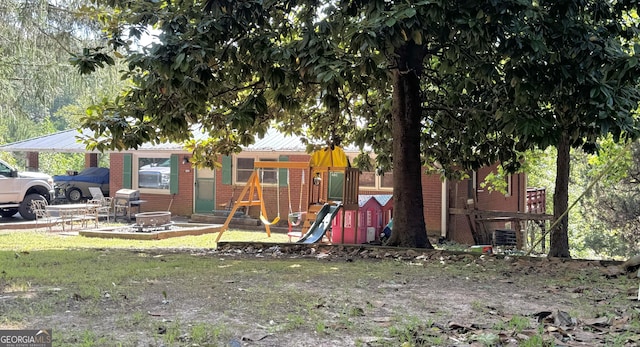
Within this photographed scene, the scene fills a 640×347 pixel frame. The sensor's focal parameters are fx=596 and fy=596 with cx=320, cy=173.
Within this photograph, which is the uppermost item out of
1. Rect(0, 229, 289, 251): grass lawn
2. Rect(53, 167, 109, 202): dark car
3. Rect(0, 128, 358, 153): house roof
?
Rect(0, 128, 358, 153): house roof

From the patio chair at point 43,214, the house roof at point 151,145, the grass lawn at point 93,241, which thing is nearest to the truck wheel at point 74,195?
the house roof at point 151,145

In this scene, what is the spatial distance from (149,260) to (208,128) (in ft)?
12.1

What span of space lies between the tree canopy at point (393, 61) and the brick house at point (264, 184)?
7.21 metres

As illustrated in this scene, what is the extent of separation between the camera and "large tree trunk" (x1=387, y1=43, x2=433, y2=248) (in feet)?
35.9

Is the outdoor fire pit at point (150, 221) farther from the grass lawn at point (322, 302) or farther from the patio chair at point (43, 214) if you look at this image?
the grass lawn at point (322, 302)

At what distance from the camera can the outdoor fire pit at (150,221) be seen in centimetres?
1711

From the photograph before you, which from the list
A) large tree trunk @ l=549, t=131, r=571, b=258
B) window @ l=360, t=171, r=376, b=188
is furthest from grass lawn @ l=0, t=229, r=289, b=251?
large tree trunk @ l=549, t=131, r=571, b=258

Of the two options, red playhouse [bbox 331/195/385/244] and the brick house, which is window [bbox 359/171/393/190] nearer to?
the brick house

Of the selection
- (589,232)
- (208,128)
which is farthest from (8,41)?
(589,232)

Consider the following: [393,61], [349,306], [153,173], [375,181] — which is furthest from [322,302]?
[153,173]

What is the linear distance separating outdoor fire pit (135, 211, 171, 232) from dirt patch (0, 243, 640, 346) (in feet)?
29.4

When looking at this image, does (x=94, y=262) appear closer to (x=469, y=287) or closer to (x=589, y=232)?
(x=469, y=287)

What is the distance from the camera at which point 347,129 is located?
46.6ft

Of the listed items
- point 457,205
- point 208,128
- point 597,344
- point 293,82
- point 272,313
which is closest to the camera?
point 597,344
